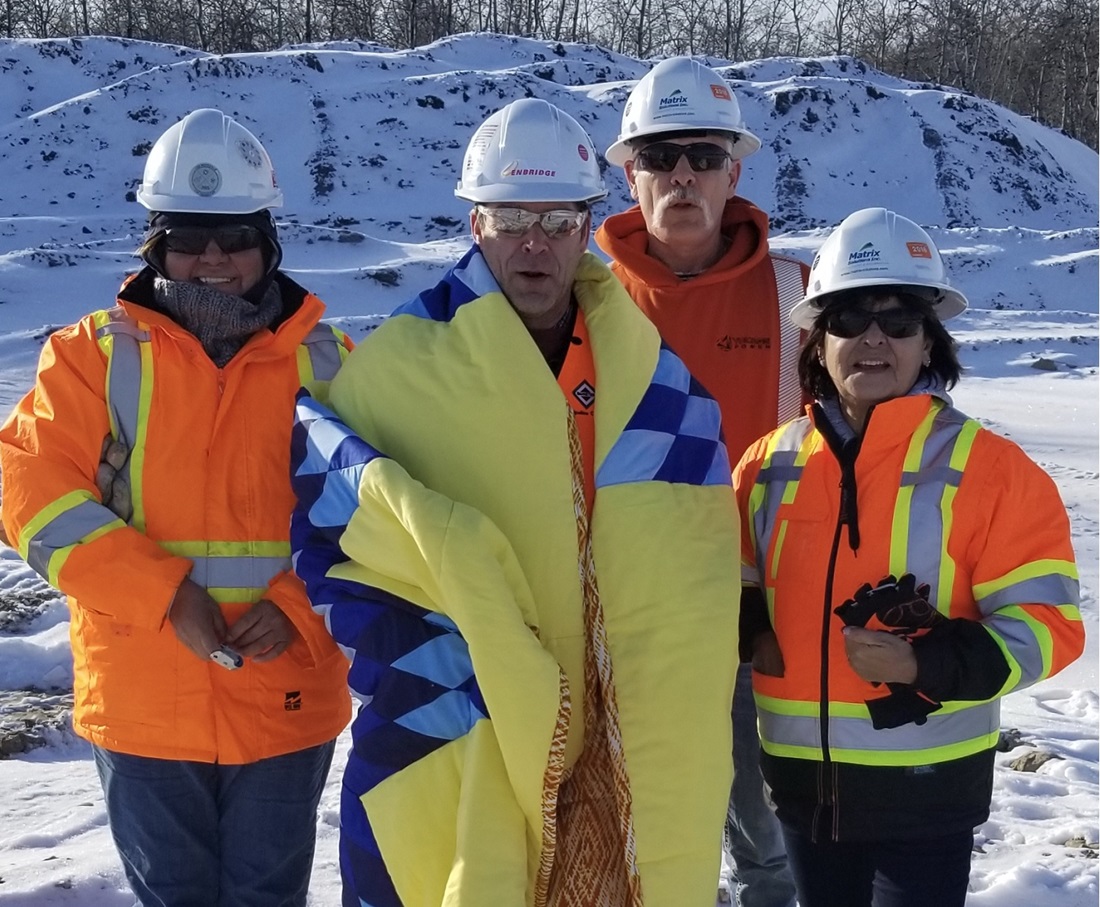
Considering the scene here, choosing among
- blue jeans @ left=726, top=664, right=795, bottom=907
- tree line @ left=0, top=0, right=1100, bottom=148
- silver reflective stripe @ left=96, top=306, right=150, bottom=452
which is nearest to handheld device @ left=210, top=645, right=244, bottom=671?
silver reflective stripe @ left=96, top=306, right=150, bottom=452

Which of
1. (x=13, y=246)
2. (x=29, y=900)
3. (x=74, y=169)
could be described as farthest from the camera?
(x=74, y=169)

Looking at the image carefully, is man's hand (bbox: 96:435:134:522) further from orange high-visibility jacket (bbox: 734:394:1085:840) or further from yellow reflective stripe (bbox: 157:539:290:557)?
orange high-visibility jacket (bbox: 734:394:1085:840)

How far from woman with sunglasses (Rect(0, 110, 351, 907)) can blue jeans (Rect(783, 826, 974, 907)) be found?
1.14 metres

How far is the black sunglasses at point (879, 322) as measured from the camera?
251 cm

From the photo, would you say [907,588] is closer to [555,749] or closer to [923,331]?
[923,331]

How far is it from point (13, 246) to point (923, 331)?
17199 mm

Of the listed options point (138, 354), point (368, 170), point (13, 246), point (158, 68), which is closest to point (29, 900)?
point (138, 354)

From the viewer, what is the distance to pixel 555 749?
2.07 m

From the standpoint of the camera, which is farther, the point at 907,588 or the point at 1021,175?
the point at 1021,175

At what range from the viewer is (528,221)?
2.40m

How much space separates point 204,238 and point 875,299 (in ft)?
4.93

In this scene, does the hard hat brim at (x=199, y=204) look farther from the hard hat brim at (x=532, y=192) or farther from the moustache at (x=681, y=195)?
the moustache at (x=681, y=195)

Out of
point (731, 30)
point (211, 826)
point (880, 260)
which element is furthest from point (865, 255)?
point (731, 30)

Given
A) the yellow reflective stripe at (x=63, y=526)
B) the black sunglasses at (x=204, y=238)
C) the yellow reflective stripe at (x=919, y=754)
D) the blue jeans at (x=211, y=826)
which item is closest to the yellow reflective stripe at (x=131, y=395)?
the yellow reflective stripe at (x=63, y=526)
